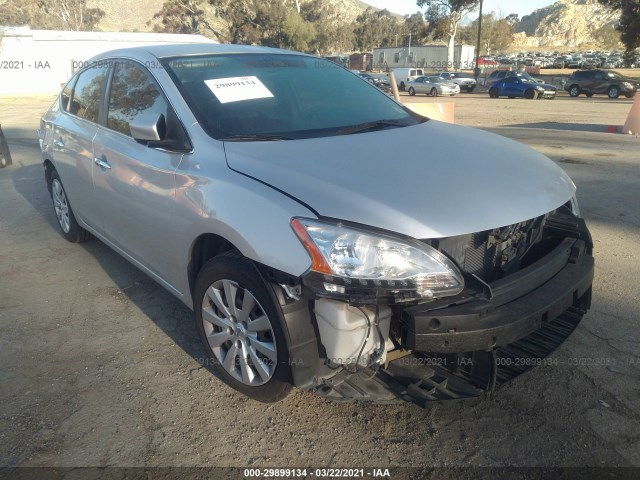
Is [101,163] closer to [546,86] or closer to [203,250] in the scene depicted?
[203,250]

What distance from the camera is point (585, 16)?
149125 mm

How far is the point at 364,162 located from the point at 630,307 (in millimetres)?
2426

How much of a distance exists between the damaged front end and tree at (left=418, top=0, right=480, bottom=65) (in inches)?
2425

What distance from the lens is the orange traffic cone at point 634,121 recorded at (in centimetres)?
1244

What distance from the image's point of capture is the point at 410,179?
2588 mm

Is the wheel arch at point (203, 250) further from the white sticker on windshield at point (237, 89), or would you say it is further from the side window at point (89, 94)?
the side window at point (89, 94)

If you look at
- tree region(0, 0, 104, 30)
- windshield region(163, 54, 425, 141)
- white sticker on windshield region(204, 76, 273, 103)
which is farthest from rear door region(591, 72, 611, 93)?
tree region(0, 0, 104, 30)

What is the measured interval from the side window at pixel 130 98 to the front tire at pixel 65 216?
1473 mm

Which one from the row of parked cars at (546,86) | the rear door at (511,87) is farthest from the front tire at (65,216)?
the rear door at (511,87)

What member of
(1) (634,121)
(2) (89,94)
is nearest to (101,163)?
(2) (89,94)

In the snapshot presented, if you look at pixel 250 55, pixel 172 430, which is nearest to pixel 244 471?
pixel 172 430

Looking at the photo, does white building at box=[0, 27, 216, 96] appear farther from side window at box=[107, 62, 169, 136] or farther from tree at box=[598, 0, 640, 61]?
side window at box=[107, 62, 169, 136]

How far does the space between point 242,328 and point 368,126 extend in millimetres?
1519

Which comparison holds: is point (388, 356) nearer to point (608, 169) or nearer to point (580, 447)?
point (580, 447)
